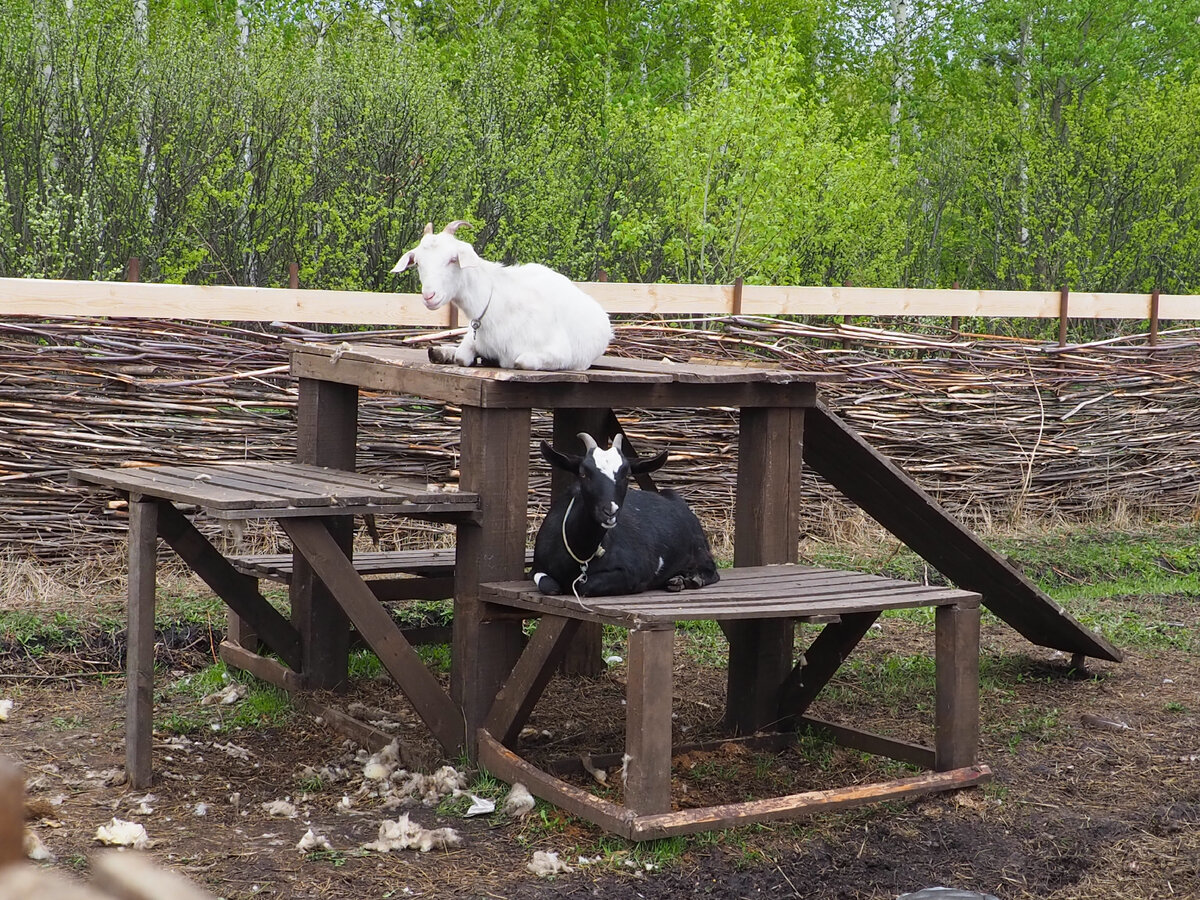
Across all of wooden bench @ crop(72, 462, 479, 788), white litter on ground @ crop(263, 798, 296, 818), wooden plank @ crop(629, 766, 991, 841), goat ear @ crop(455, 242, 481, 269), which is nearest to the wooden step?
wooden bench @ crop(72, 462, 479, 788)

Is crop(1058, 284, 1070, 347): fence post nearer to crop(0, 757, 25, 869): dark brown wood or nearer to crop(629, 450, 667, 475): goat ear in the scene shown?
crop(629, 450, 667, 475): goat ear

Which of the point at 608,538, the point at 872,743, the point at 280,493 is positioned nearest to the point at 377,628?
the point at 280,493

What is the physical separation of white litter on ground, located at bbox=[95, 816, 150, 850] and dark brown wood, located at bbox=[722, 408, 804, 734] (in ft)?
8.00

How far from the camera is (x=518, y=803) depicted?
443 centimetres

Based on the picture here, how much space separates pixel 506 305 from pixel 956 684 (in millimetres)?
2175

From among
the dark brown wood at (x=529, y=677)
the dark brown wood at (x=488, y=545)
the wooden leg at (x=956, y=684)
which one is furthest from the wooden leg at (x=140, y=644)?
the wooden leg at (x=956, y=684)

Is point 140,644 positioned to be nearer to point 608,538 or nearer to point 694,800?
point 608,538

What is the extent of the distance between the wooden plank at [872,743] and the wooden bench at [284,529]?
1.53 metres

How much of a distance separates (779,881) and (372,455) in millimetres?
4603

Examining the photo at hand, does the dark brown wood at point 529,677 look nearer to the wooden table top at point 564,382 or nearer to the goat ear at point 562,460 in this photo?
the goat ear at point 562,460

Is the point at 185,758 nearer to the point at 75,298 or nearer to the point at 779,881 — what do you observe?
the point at 779,881

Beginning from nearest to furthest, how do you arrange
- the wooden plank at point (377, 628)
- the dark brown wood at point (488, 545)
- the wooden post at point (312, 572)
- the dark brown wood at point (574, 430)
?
the wooden plank at point (377, 628)
the dark brown wood at point (488, 545)
the wooden post at point (312, 572)
the dark brown wood at point (574, 430)

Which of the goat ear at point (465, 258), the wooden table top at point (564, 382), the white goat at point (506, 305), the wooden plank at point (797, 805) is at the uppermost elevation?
the goat ear at point (465, 258)

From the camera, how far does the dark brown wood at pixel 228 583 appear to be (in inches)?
193
